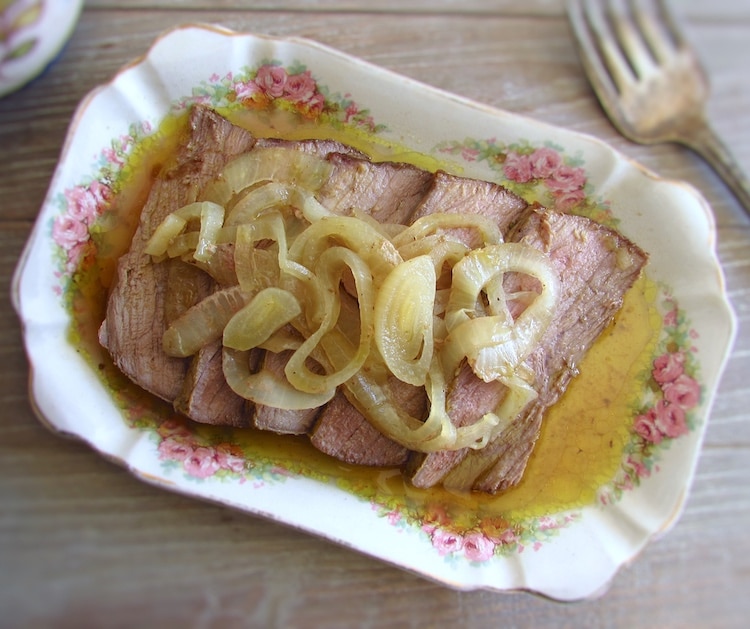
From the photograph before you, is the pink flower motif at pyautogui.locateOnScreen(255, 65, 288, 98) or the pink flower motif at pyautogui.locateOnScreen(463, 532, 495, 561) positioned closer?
the pink flower motif at pyautogui.locateOnScreen(463, 532, 495, 561)

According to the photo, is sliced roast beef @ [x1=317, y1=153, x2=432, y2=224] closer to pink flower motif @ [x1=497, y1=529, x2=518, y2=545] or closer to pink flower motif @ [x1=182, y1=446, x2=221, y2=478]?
pink flower motif @ [x1=182, y1=446, x2=221, y2=478]

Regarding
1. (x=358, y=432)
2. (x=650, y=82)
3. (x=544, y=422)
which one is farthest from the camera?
(x=650, y=82)

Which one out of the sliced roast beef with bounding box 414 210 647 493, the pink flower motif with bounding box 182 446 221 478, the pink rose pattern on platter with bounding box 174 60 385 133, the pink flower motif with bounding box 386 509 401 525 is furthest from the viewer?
the pink rose pattern on platter with bounding box 174 60 385 133

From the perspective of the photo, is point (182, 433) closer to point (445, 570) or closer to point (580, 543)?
point (445, 570)

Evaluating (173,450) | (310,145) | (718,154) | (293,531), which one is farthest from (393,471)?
(718,154)

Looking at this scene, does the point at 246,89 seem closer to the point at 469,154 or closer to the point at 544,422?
the point at 469,154

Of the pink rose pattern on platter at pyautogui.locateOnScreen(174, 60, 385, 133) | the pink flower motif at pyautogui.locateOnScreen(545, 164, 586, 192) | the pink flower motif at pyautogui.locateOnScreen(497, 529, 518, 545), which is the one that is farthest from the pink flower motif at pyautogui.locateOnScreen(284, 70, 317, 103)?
the pink flower motif at pyautogui.locateOnScreen(497, 529, 518, 545)
